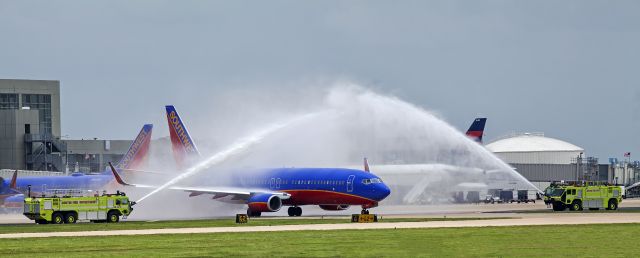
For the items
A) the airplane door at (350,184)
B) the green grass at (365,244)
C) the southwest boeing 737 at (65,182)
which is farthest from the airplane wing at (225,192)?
the green grass at (365,244)

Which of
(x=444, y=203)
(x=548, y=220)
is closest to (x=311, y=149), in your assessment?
(x=444, y=203)

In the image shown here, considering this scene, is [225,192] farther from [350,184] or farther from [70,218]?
[70,218]

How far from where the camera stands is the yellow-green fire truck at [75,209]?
10512 cm

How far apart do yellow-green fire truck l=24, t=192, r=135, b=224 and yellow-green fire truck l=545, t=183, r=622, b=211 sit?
47.1m

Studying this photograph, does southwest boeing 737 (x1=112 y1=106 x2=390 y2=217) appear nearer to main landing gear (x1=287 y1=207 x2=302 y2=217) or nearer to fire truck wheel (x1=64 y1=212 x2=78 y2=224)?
main landing gear (x1=287 y1=207 x2=302 y2=217)

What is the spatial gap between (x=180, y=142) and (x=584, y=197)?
45.5 metres

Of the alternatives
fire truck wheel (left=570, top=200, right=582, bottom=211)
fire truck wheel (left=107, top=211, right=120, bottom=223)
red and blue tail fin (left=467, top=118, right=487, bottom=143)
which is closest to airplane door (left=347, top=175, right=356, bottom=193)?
fire truck wheel (left=107, top=211, right=120, bottom=223)

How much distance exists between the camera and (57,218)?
346 feet

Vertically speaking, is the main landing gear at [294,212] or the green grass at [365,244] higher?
the green grass at [365,244]

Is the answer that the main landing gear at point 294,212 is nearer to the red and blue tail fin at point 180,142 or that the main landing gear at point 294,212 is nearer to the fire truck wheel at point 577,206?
the red and blue tail fin at point 180,142

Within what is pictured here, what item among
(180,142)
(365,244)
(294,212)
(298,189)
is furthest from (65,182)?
(365,244)

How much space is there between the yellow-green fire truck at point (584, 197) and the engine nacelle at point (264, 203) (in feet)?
99.9

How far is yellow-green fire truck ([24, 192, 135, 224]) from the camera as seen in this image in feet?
345

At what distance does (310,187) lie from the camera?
11988 cm
